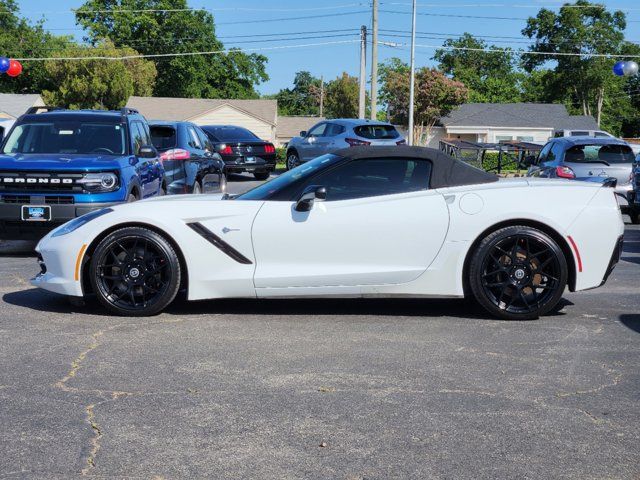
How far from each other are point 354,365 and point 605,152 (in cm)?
1198

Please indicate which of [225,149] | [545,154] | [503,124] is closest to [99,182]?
[545,154]

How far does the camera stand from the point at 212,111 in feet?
233

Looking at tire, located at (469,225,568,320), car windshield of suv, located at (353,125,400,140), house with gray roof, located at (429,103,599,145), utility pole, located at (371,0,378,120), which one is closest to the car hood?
tire, located at (469,225,568,320)

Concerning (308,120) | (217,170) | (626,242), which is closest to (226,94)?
(308,120)

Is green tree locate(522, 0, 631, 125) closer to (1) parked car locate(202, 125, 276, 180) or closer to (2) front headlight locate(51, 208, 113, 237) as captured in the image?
(1) parked car locate(202, 125, 276, 180)

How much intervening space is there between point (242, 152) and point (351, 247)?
66.1 ft

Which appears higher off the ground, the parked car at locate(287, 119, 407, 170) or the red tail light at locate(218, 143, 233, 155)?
the parked car at locate(287, 119, 407, 170)

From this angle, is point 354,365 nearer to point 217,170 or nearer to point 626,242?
point 626,242

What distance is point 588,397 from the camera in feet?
15.5

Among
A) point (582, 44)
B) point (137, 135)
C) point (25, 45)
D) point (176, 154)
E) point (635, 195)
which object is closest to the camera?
point (137, 135)

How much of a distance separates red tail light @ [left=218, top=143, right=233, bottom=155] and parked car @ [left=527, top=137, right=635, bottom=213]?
40.3 feet

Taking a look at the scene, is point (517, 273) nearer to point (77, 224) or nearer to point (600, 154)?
point (77, 224)

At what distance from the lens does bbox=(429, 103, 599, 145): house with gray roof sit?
69250 millimetres

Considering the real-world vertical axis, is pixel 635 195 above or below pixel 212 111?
below
